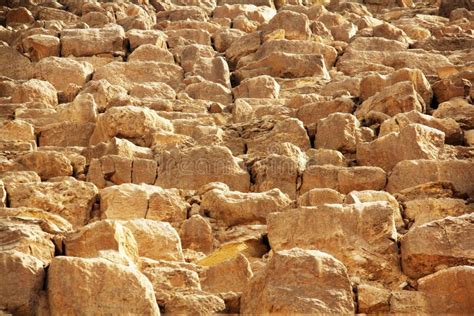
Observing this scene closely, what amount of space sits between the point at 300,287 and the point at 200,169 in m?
3.99

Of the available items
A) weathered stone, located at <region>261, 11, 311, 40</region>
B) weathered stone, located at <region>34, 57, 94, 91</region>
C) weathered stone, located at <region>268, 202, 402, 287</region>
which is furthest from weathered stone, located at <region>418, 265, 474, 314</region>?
weathered stone, located at <region>261, 11, 311, 40</region>

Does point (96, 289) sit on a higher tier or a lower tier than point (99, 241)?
higher

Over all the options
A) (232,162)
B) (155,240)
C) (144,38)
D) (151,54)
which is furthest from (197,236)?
(144,38)

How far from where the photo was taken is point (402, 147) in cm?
1020

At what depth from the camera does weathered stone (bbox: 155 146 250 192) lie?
391 inches

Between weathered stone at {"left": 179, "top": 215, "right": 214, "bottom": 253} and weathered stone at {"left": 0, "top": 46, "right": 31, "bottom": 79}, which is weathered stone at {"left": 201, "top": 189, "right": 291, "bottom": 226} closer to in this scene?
weathered stone at {"left": 179, "top": 215, "right": 214, "bottom": 253}

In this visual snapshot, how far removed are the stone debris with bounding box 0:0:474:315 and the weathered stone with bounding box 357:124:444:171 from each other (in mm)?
19

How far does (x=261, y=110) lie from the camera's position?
1224 centimetres

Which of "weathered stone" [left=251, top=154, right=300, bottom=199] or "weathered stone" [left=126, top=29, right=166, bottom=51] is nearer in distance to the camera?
"weathered stone" [left=251, top=154, right=300, bottom=199]

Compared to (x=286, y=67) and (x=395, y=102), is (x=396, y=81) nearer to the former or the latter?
(x=395, y=102)

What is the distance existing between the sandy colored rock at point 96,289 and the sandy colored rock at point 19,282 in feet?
0.28

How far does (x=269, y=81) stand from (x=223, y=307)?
7.25 meters

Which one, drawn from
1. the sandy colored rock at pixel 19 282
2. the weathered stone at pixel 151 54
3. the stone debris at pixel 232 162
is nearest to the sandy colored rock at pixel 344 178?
the stone debris at pixel 232 162

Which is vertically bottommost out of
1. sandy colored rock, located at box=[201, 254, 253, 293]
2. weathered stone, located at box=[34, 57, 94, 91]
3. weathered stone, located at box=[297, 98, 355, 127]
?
weathered stone, located at box=[34, 57, 94, 91]
